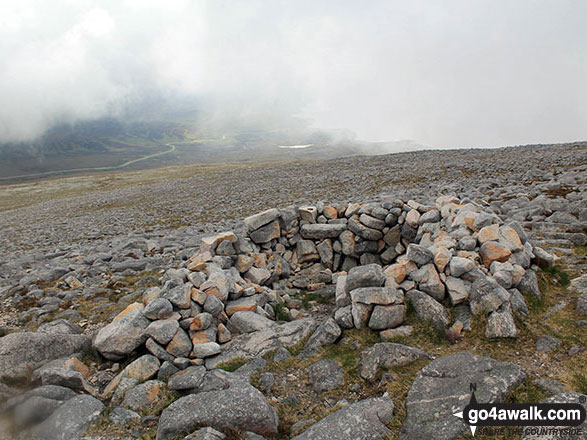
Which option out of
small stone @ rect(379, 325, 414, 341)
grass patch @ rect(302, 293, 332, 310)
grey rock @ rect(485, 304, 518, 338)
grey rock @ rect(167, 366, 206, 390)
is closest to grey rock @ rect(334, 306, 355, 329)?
small stone @ rect(379, 325, 414, 341)

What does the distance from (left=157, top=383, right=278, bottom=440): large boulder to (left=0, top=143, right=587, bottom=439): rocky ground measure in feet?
0.09

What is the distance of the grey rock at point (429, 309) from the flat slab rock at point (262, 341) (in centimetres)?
311

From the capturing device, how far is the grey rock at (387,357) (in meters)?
8.02

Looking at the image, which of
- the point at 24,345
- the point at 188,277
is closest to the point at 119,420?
the point at 24,345

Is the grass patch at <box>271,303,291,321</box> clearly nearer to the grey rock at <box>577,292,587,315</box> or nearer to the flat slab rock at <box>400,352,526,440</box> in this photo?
the flat slab rock at <box>400,352,526,440</box>

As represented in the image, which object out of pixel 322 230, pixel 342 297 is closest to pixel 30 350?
pixel 342 297

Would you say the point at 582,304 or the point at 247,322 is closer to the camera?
the point at 582,304

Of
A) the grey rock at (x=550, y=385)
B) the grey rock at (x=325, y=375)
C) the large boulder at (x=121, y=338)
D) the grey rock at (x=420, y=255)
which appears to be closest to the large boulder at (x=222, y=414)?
the grey rock at (x=325, y=375)

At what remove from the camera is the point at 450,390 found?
666 centimetres

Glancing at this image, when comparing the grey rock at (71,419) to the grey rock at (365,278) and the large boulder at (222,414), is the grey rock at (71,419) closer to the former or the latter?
the large boulder at (222,414)

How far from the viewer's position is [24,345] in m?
8.90

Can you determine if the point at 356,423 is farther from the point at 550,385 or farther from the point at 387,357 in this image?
the point at 550,385

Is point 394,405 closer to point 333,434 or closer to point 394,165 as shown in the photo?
point 333,434

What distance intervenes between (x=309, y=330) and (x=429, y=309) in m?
3.54
